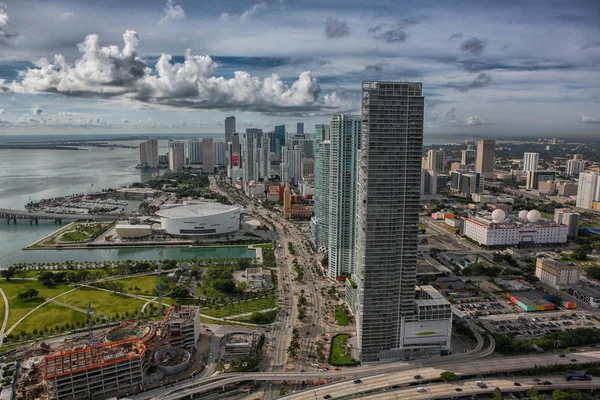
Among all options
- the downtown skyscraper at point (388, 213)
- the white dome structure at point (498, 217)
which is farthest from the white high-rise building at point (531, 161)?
the downtown skyscraper at point (388, 213)

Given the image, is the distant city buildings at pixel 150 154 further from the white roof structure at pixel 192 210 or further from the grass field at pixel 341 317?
the grass field at pixel 341 317

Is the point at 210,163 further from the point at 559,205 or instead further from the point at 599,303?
the point at 599,303

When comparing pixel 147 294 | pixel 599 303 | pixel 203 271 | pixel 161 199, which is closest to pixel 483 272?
pixel 599 303

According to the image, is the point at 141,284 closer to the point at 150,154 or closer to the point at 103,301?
the point at 103,301

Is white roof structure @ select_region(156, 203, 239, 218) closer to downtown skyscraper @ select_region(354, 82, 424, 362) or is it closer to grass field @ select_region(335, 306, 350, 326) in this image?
grass field @ select_region(335, 306, 350, 326)

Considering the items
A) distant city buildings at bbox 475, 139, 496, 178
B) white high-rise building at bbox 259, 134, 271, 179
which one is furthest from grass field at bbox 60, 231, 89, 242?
distant city buildings at bbox 475, 139, 496, 178
